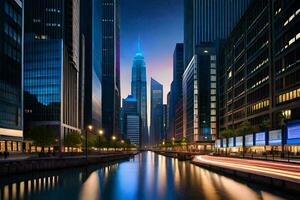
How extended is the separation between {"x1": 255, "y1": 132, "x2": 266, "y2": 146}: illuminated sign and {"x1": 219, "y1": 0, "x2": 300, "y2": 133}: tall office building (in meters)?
6.38

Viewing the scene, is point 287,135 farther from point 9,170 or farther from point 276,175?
point 9,170

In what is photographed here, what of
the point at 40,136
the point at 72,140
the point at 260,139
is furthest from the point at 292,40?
the point at 72,140

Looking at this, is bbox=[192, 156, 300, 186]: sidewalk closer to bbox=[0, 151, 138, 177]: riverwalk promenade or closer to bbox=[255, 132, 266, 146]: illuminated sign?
bbox=[0, 151, 138, 177]: riverwalk promenade

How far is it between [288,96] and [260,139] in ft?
42.8

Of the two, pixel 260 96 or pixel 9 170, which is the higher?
pixel 260 96

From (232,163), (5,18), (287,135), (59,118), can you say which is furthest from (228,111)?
(232,163)

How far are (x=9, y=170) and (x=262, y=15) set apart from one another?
9622 cm

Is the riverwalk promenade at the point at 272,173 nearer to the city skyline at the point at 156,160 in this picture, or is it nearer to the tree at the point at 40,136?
the city skyline at the point at 156,160

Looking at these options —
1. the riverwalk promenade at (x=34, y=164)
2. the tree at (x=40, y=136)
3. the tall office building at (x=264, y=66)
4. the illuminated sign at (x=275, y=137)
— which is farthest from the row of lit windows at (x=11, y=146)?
the tall office building at (x=264, y=66)

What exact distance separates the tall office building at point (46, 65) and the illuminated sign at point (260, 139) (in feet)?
301

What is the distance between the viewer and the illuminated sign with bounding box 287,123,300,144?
84.9 meters

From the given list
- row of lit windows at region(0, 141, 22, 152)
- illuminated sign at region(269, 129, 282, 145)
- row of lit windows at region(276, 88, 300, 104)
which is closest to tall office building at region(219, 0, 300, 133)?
row of lit windows at region(276, 88, 300, 104)

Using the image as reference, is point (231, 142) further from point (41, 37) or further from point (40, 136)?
point (41, 37)

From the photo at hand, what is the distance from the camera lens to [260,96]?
427ft
